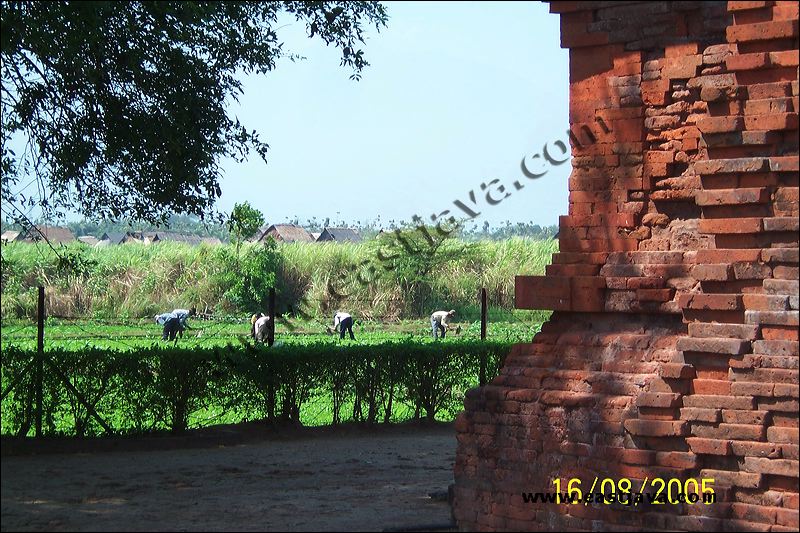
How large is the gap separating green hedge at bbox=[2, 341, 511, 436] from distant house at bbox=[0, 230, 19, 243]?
131 cm

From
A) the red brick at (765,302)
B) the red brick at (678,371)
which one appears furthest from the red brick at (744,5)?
the red brick at (678,371)

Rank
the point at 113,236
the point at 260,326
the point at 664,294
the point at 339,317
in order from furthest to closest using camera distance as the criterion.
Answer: the point at 113,236
the point at 339,317
the point at 260,326
the point at 664,294

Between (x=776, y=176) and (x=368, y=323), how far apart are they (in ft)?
64.1

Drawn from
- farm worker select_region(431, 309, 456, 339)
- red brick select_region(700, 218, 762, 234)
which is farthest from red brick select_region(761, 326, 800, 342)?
farm worker select_region(431, 309, 456, 339)

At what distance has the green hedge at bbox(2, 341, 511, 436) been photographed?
1209 centimetres

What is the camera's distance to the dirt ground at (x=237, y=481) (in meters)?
7.75

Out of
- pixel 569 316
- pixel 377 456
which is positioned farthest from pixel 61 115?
pixel 569 316

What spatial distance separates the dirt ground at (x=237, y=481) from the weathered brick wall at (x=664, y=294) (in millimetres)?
1357

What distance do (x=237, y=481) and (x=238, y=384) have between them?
10.4ft

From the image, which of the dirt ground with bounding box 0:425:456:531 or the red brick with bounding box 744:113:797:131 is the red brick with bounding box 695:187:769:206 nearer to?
the red brick with bounding box 744:113:797:131

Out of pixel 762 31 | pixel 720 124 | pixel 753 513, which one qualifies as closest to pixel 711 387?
pixel 753 513

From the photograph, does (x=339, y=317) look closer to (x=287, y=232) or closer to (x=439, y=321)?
(x=439, y=321)

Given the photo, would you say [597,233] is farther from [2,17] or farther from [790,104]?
[2,17]

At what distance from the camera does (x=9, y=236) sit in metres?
12.7
